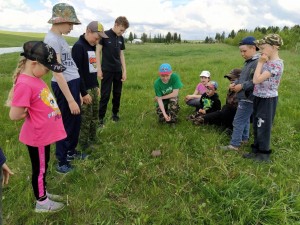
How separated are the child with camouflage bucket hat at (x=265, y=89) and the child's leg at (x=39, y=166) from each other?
2772mm

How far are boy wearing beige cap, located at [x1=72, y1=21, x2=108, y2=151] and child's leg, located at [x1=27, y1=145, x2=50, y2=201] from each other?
46.0 inches

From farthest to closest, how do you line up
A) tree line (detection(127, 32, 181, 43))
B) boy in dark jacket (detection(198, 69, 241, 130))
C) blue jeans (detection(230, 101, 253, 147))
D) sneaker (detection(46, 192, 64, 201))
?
tree line (detection(127, 32, 181, 43)) < boy in dark jacket (detection(198, 69, 241, 130)) < blue jeans (detection(230, 101, 253, 147)) < sneaker (detection(46, 192, 64, 201))

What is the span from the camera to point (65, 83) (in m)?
3.12

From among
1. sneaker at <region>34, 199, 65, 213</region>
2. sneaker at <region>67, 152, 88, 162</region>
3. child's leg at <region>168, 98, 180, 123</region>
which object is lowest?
sneaker at <region>34, 199, 65, 213</region>

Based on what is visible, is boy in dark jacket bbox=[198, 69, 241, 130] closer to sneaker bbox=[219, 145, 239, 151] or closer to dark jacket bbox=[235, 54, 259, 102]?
dark jacket bbox=[235, 54, 259, 102]

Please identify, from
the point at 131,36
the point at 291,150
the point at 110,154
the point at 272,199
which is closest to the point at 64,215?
the point at 110,154

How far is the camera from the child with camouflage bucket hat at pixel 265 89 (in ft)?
11.5

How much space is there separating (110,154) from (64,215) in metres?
1.30

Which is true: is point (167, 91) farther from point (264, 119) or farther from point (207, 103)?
point (264, 119)

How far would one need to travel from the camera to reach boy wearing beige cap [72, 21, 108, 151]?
371 cm

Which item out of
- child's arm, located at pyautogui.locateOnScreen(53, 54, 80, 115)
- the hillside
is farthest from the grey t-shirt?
the hillside

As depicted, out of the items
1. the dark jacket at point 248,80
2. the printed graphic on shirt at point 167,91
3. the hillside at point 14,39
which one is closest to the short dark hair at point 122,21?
the printed graphic on shirt at point 167,91

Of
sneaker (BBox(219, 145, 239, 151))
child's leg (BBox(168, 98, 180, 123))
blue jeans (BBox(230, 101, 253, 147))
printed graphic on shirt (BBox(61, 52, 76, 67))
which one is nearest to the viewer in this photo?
printed graphic on shirt (BBox(61, 52, 76, 67))

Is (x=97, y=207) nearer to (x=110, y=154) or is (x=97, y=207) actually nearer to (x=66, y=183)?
(x=66, y=183)
